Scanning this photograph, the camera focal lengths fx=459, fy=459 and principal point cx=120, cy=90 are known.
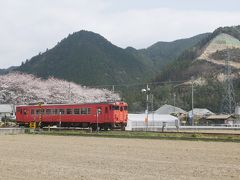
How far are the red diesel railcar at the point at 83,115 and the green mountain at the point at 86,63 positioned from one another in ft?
320

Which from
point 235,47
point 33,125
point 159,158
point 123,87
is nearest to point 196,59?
point 235,47

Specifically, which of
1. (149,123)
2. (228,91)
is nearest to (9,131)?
(149,123)

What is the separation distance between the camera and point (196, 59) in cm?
18375

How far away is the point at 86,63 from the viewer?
159750mm

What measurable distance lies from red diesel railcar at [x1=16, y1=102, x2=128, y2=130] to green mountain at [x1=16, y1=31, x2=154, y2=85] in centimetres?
9761

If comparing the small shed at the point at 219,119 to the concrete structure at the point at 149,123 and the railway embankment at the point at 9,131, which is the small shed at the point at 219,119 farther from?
the railway embankment at the point at 9,131

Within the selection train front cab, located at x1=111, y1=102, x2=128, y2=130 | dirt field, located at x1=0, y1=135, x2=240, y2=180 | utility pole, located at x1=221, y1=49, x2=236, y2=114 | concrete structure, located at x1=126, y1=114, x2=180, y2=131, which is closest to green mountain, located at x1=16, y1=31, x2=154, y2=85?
utility pole, located at x1=221, y1=49, x2=236, y2=114

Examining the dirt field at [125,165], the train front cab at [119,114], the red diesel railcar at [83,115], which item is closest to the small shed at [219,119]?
the train front cab at [119,114]

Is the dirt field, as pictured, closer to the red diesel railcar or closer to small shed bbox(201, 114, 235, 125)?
the red diesel railcar

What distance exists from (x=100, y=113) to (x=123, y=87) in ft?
410

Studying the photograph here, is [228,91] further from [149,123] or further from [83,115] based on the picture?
[83,115]

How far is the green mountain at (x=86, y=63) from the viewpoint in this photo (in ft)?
503

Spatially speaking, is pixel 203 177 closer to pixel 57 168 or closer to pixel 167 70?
pixel 57 168

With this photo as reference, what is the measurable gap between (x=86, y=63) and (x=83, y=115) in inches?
4742
